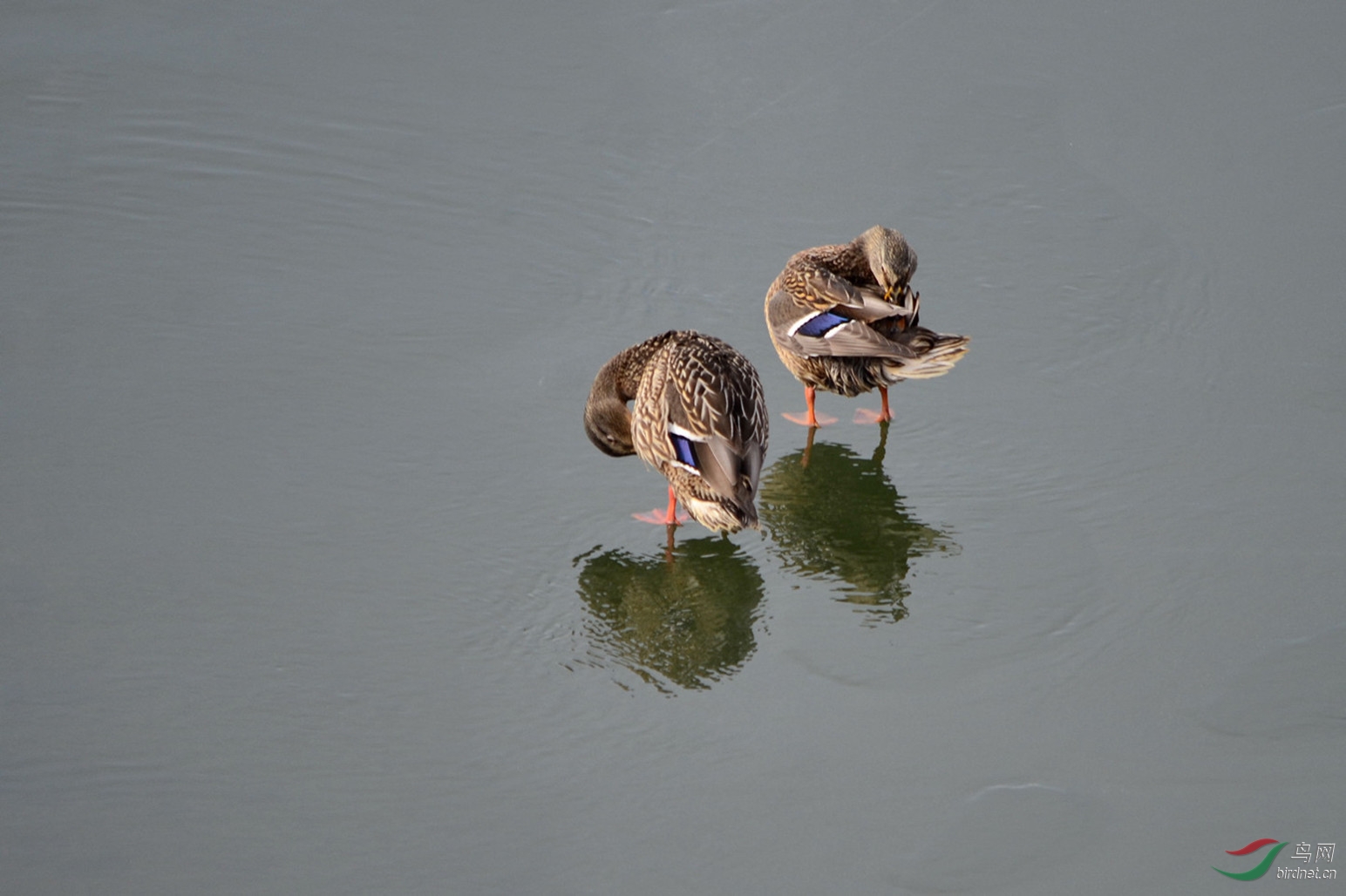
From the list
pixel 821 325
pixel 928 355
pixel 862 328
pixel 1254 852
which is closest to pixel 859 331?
pixel 862 328

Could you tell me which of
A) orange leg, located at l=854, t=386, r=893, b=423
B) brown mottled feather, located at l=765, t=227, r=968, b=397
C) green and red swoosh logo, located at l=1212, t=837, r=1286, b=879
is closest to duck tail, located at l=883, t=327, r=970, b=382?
brown mottled feather, located at l=765, t=227, r=968, b=397

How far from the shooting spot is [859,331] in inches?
235

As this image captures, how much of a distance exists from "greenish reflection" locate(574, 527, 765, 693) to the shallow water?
2 centimetres

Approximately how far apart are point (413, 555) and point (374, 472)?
576 millimetres

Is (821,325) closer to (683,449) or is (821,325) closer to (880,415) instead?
(880,415)

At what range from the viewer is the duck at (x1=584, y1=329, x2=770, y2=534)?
5113mm

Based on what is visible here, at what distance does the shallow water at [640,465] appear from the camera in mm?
4004

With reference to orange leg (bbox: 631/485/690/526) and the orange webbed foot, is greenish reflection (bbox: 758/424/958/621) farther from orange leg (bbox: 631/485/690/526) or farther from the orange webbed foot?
orange leg (bbox: 631/485/690/526)

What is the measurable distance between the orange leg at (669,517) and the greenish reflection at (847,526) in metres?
0.33

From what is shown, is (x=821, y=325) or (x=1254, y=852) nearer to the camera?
(x=1254, y=852)

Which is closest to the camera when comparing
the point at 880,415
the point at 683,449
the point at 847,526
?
the point at 683,449

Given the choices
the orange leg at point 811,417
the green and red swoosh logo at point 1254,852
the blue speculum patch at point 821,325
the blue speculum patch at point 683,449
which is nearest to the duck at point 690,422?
the blue speculum patch at point 683,449
